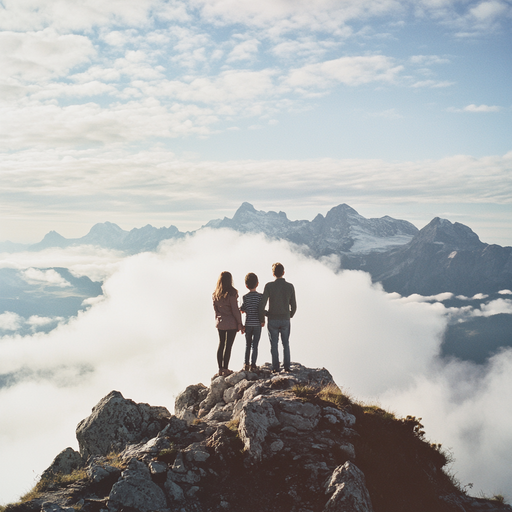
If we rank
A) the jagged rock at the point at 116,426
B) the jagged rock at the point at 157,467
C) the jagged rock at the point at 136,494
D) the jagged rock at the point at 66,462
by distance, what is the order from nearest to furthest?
the jagged rock at the point at 136,494 < the jagged rock at the point at 157,467 < the jagged rock at the point at 66,462 < the jagged rock at the point at 116,426

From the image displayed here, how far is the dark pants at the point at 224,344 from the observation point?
15165mm

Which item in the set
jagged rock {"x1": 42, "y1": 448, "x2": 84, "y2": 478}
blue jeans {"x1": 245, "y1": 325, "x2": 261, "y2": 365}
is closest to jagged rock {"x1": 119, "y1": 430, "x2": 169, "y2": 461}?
jagged rock {"x1": 42, "y1": 448, "x2": 84, "y2": 478}

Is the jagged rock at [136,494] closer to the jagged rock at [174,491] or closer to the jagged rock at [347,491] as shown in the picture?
the jagged rock at [174,491]

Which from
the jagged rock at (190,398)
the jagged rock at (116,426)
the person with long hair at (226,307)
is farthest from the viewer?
the jagged rock at (190,398)

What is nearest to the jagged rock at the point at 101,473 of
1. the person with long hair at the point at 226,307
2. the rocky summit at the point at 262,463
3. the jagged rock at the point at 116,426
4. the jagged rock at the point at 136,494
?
the rocky summit at the point at 262,463

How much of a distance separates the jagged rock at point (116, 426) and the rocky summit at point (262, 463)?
4 cm

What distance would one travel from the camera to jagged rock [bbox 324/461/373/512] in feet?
27.0

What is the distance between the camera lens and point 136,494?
832 cm

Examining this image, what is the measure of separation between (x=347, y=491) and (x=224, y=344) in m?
8.20

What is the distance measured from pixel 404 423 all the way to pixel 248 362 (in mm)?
6910

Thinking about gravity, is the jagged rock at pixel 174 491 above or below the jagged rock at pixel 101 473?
below

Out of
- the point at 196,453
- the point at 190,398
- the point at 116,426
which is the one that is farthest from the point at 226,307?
the point at 196,453

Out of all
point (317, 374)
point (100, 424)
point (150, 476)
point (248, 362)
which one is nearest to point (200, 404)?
point (248, 362)

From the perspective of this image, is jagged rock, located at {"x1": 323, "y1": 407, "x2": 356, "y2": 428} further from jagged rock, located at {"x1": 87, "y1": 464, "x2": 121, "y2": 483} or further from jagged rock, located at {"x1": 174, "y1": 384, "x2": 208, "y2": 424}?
jagged rock, located at {"x1": 174, "y1": 384, "x2": 208, "y2": 424}
